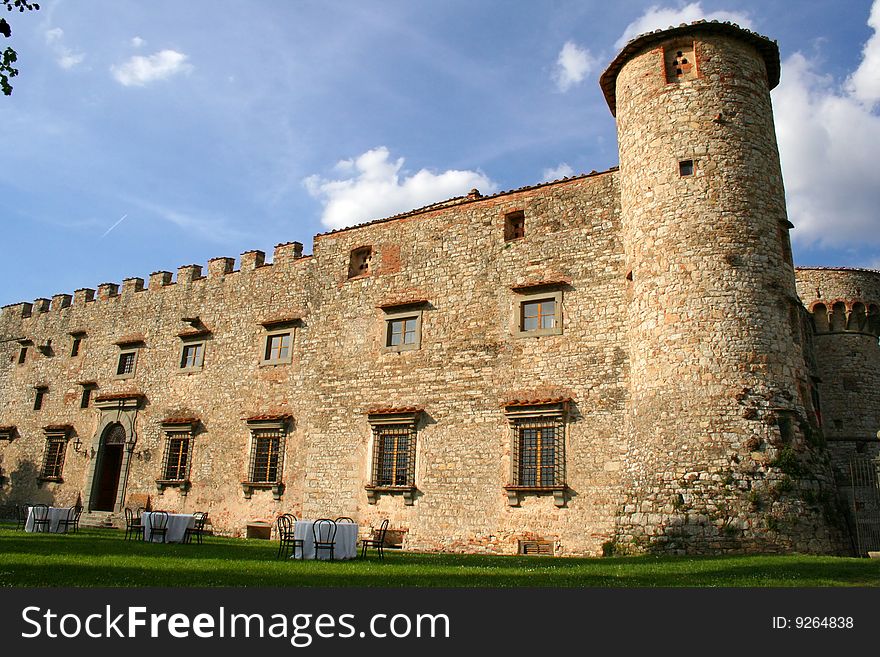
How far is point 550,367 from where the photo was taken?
17500mm

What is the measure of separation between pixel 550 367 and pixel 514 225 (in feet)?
14.5

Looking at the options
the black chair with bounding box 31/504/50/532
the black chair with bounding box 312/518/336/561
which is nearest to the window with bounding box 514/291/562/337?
the black chair with bounding box 312/518/336/561

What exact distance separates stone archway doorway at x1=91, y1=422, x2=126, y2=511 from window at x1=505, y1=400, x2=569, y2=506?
15599 millimetres

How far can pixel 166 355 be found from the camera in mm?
25484

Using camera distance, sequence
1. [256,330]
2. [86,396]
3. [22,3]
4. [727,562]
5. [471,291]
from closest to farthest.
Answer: [22,3], [727,562], [471,291], [256,330], [86,396]

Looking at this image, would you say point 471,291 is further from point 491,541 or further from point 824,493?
point 824,493

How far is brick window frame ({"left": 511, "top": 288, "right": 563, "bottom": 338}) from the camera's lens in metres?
17.8

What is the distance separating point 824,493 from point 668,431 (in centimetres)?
317

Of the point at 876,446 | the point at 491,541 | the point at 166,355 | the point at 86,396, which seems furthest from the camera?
the point at 86,396

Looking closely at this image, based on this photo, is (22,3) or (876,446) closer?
(22,3)

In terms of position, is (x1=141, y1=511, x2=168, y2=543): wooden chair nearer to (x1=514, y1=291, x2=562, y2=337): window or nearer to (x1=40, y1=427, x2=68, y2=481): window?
(x1=514, y1=291, x2=562, y2=337): window

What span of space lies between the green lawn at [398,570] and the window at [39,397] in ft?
51.4

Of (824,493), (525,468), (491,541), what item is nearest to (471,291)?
(525,468)

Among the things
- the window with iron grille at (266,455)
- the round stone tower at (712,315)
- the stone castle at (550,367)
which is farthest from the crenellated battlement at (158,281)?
the round stone tower at (712,315)
